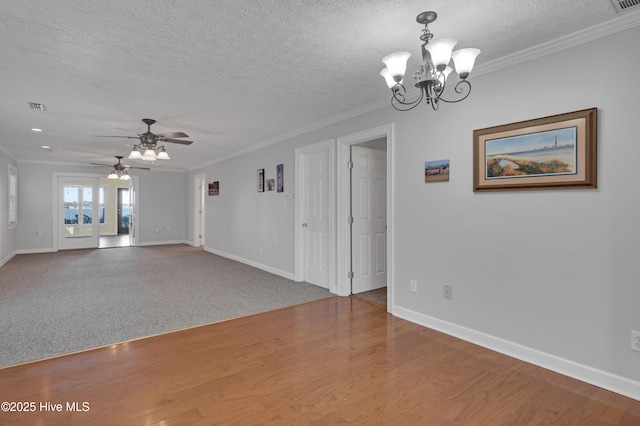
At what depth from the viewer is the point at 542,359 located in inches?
97.1

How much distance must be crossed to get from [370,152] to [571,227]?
2.64 m

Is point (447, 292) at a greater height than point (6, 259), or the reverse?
point (447, 292)

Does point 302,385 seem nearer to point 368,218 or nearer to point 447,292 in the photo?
point 447,292

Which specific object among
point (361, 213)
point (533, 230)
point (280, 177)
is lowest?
point (533, 230)

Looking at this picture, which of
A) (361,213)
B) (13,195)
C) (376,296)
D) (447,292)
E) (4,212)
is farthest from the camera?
(13,195)

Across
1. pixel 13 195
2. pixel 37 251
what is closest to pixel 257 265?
pixel 13 195

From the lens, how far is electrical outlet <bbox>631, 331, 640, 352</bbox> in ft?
6.77

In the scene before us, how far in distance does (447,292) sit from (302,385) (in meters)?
1.64

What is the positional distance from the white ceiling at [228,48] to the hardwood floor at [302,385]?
2376 mm

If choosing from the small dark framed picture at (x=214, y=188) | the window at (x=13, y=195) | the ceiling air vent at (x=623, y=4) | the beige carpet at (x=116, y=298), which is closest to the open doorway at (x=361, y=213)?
the beige carpet at (x=116, y=298)

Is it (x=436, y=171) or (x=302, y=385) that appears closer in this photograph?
(x=302, y=385)

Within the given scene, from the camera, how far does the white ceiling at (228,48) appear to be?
1.96 m

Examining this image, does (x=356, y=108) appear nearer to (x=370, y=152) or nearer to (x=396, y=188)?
(x=370, y=152)

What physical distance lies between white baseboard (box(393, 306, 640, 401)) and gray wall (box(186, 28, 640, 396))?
1 centimetres
